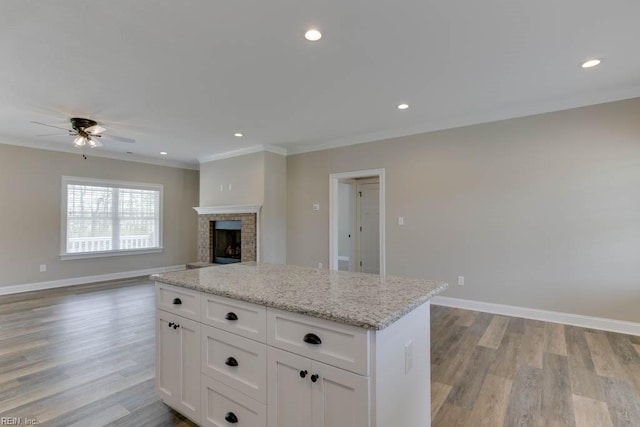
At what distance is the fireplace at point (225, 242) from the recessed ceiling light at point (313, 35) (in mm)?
4708

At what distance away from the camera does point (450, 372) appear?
2.55 m

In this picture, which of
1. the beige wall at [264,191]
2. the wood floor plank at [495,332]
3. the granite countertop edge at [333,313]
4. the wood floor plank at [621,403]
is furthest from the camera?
the beige wall at [264,191]

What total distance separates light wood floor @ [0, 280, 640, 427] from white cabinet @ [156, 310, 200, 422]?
159mm

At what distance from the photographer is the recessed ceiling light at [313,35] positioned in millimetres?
2283

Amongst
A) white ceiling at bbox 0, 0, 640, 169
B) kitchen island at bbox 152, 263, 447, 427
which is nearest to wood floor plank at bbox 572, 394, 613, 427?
kitchen island at bbox 152, 263, 447, 427

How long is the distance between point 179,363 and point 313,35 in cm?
248

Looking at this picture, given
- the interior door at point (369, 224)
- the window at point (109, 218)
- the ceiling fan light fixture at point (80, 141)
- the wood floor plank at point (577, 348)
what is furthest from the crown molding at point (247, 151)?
the wood floor plank at point (577, 348)

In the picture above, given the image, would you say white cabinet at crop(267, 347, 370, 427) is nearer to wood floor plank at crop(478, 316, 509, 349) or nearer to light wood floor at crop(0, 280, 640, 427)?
light wood floor at crop(0, 280, 640, 427)

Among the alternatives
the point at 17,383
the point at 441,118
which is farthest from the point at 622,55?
the point at 17,383

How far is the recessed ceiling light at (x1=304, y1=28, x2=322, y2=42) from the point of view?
2283 mm

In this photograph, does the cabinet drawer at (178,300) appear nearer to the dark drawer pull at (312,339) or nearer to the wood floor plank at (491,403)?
the dark drawer pull at (312,339)

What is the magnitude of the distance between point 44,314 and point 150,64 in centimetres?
373

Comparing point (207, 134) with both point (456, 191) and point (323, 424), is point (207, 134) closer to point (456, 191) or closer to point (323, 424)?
point (456, 191)

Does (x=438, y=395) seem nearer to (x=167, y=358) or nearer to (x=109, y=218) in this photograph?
(x=167, y=358)
